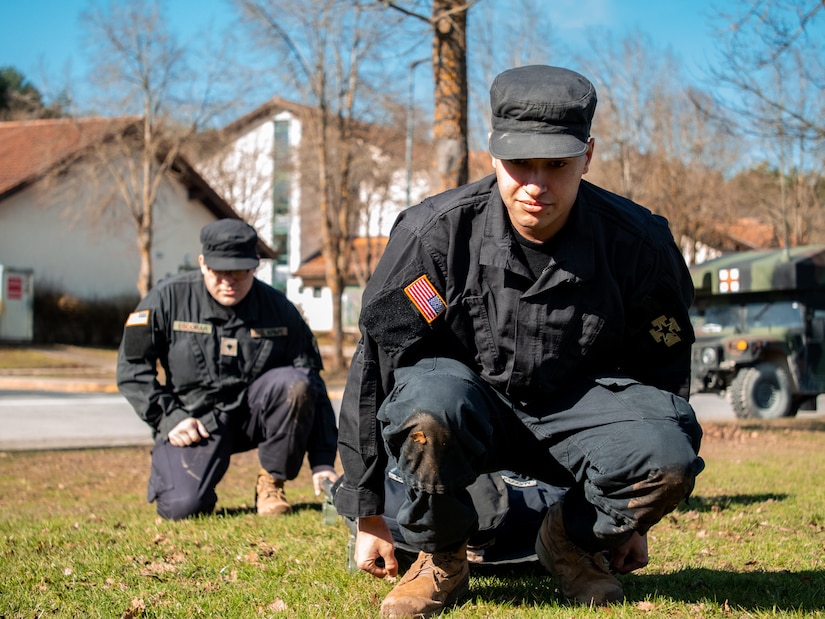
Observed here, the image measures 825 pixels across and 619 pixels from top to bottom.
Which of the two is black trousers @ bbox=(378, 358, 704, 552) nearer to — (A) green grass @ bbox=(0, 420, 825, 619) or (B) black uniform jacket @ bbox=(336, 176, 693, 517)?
Answer: (B) black uniform jacket @ bbox=(336, 176, 693, 517)

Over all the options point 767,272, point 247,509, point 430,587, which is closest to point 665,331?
point 430,587

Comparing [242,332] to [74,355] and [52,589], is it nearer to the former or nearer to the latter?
[52,589]

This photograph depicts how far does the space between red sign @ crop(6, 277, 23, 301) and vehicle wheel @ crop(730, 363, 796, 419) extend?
23.3 m

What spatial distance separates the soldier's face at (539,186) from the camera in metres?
2.86

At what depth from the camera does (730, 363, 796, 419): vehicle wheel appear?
13633 millimetres

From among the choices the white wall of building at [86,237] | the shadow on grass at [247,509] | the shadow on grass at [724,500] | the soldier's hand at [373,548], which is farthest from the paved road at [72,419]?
the white wall of building at [86,237]

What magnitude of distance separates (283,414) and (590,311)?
2705mm

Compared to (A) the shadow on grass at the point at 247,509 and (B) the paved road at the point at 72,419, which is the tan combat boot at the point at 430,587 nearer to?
(A) the shadow on grass at the point at 247,509

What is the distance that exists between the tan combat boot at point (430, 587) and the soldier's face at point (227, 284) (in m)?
2.75

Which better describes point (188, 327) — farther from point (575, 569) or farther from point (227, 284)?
point (575, 569)

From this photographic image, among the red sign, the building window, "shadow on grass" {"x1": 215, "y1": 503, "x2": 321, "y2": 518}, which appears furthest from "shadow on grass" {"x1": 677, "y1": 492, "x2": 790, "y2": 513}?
the building window

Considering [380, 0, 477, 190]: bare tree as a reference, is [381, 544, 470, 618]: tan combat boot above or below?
below

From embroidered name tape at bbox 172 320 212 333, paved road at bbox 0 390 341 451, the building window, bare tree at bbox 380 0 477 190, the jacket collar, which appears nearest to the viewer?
the jacket collar

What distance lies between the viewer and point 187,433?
206 inches
